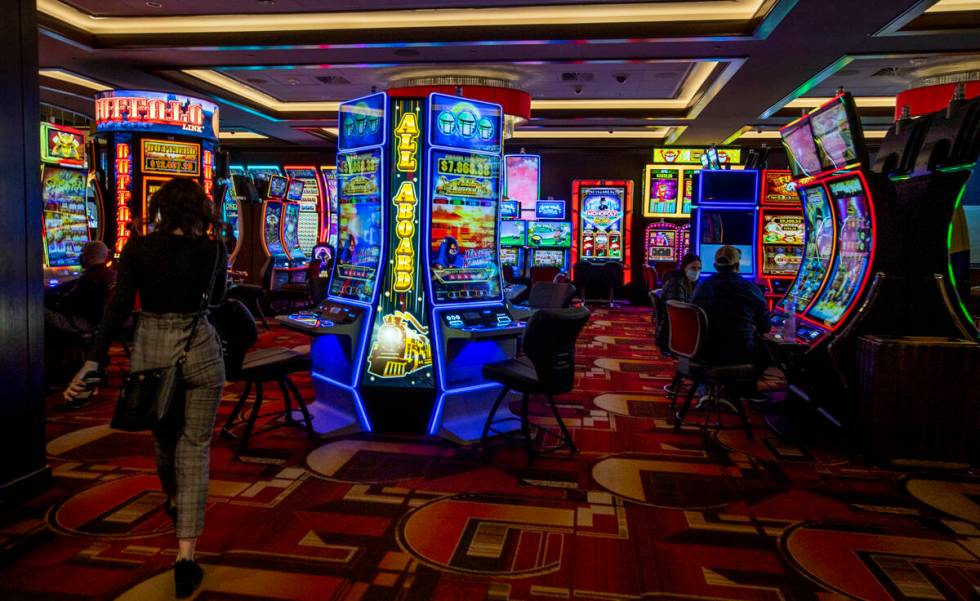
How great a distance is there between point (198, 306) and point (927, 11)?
5987 mm

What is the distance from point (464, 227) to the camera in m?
4.12

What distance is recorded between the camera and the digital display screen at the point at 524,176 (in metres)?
11.2

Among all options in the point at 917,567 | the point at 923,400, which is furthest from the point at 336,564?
the point at 923,400

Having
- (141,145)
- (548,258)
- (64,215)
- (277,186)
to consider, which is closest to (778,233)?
(548,258)

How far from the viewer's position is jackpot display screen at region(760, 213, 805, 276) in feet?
23.6

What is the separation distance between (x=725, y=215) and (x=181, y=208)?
6259 mm

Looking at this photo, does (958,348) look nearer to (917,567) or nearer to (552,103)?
(917,567)

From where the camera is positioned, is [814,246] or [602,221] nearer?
[814,246]

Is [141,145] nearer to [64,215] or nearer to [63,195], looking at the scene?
[63,195]

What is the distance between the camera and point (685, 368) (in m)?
4.26

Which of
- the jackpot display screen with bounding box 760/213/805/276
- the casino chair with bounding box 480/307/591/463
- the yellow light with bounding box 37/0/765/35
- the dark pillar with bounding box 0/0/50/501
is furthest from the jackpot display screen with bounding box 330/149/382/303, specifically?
the jackpot display screen with bounding box 760/213/805/276

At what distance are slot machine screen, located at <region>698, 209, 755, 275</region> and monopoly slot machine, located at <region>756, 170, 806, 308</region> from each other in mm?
105

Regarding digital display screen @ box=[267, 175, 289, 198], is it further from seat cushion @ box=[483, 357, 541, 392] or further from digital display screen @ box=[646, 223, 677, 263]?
seat cushion @ box=[483, 357, 541, 392]

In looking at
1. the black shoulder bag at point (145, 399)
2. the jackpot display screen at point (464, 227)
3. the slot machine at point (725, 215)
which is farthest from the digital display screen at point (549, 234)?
the black shoulder bag at point (145, 399)
